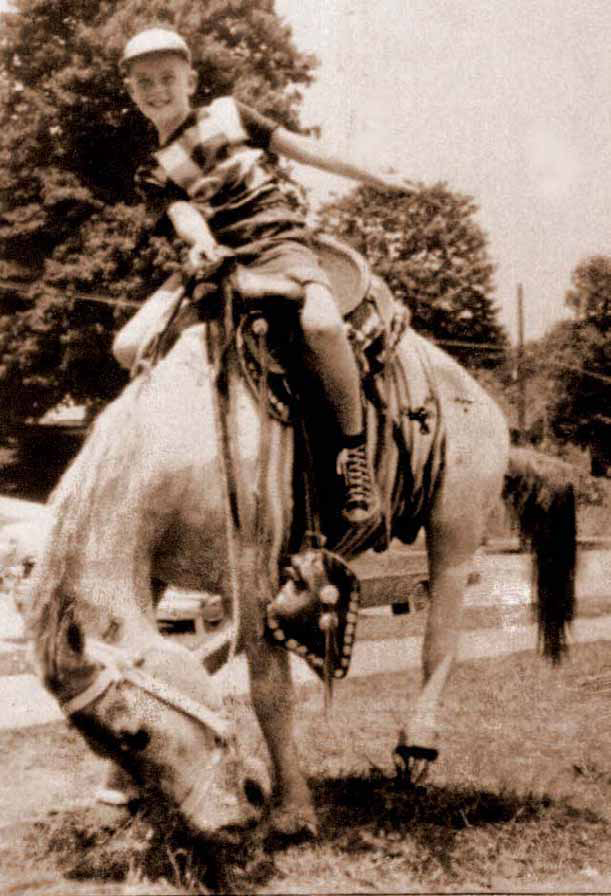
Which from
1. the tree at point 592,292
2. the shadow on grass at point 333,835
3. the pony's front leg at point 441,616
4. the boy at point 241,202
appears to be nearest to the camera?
the shadow on grass at point 333,835

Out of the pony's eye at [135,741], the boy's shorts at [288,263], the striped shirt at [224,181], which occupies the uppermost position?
the striped shirt at [224,181]

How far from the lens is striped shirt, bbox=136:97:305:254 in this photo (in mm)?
3150

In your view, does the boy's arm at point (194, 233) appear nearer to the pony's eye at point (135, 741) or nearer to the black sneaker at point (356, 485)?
the black sneaker at point (356, 485)

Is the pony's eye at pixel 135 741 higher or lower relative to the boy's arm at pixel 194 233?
lower

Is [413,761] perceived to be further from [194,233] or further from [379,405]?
[194,233]

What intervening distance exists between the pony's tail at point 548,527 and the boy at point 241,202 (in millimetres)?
1342

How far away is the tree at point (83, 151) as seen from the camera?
5727 millimetres

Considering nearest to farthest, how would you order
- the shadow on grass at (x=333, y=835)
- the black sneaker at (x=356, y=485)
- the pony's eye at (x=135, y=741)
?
the pony's eye at (x=135, y=741) → the shadow on grass at (x=333, y=835) → the black sneaker at (x=356, y=485)

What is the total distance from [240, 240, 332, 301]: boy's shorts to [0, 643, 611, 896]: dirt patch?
148 cm

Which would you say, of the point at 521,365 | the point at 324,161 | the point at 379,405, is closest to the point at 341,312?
the point at 379,405

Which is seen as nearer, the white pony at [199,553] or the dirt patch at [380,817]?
the white pony at [199,553]

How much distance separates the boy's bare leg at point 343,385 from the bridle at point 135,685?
0.97 metres

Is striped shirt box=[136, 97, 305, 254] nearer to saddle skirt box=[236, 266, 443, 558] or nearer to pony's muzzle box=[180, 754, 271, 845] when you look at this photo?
saddle skirt box=[236, 266, 443, 558]

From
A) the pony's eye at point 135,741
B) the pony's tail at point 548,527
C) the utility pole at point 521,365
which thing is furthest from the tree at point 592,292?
the pony's eye at point 135,741
